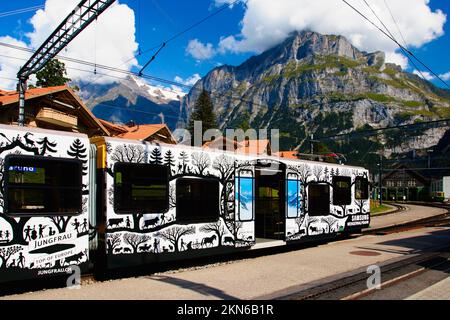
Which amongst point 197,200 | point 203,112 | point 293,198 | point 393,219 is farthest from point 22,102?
point 203,112

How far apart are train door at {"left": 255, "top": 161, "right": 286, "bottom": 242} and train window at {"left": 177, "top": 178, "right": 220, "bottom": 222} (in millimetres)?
2532

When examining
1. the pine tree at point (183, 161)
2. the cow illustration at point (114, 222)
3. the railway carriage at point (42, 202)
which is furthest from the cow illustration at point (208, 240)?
the railway carriage at point (42, 202)

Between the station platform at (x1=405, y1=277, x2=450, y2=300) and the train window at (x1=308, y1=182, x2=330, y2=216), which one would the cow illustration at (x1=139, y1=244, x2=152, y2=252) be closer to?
the station platform at (x1=405, y1=277, x2=450, y2=300)

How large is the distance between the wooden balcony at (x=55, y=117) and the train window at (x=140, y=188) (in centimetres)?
1874

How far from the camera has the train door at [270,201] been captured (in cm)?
1346

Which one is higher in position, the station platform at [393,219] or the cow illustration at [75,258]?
the cow illustration at [75,258]

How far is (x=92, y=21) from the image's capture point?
44.7 ft

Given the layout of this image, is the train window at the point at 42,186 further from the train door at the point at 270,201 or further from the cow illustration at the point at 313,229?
the cow illustration at the point at 313,229

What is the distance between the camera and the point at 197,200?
10.6 m

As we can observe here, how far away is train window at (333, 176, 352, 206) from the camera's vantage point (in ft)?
52.5

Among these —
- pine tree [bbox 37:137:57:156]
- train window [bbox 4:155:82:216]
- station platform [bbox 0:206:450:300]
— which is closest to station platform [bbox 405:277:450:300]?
station platform [bbox 0:206:450:300]
